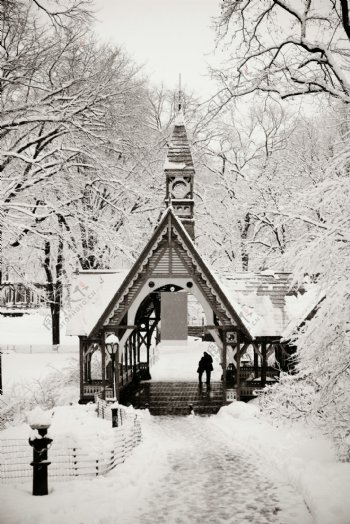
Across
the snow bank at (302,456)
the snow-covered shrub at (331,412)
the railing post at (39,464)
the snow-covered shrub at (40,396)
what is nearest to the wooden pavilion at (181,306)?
the snow-covered shrub at (40,396)

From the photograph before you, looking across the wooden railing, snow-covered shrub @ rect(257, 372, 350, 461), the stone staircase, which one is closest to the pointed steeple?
the stone staircase

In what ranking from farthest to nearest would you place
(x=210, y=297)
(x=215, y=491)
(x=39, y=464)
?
(x=210, y=297), (x=215, y=491), (x=39, y=464)

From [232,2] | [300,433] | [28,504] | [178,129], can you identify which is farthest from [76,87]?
[28,504]

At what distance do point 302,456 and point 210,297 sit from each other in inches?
296

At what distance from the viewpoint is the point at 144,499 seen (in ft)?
31.6

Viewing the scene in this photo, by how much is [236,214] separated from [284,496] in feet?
78.7

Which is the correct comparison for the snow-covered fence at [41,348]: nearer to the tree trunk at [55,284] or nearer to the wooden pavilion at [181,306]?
the tree trunk at [55,284]

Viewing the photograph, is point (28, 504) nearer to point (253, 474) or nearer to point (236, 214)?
point (253, 474)

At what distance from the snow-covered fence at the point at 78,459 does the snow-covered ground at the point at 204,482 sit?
0.73 ft

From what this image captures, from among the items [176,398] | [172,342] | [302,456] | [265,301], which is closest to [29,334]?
[172,342]

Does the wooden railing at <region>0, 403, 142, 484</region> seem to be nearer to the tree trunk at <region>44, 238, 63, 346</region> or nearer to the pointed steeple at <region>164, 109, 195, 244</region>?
the pointed steeple at <region>164, 109, 195, 244</region>

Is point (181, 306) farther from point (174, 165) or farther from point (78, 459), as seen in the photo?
point (78, 459)

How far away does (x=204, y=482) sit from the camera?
10758 millimetres

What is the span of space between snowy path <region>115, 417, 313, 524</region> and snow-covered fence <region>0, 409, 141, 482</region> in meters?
0.89
